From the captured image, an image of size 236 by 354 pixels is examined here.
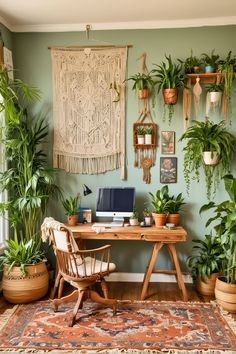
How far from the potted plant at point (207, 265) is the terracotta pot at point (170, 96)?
1.53 metres

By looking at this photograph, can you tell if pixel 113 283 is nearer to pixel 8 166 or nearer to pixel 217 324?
pixel 217 324

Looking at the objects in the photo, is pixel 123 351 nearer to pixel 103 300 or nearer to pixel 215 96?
pixel 103 300

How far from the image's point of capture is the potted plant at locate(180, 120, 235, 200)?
375 centimetres

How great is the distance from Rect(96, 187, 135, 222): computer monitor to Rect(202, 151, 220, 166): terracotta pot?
0.86 m

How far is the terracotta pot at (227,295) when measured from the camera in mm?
3281

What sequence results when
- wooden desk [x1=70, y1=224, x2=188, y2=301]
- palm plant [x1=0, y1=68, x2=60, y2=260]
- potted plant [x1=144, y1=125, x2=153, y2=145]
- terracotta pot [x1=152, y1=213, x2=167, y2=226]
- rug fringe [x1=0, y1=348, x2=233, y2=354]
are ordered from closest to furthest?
1. rug fringe [x1=0, y1=348, x2=233, y2=354]
2. wooden desk [x1=70, y1=224, x2=188, y2=301]
3. palm plant [x1=0, y1=68, x2=60, y2=260]
4. terracotta pot [x1=152, y1=213, x2=167, y2=226]
5. potted plant [x1=144, y1=125, x2=153, y2=145]

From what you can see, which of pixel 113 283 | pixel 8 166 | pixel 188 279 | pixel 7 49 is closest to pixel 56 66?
pixel 7 49

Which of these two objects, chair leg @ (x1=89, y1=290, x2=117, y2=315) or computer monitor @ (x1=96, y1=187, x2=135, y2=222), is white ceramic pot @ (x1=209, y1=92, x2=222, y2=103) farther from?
chair leg @ (x1=89, y1=290, x2=117, y2=315)

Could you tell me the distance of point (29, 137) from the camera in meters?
3.88

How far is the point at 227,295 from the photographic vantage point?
330 centimetres

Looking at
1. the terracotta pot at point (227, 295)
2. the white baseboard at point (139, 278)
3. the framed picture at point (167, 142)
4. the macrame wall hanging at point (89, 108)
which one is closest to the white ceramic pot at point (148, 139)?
→ the framed picture at point (167, 142)

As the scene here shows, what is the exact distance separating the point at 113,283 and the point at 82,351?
151cm

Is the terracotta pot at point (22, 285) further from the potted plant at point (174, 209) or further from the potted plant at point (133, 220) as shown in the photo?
the potted plant at point (174, 209)

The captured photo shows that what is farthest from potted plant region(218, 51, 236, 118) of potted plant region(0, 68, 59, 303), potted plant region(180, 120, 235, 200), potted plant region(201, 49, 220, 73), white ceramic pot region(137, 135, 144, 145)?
potted plant region(0, 68, 59, 303)
